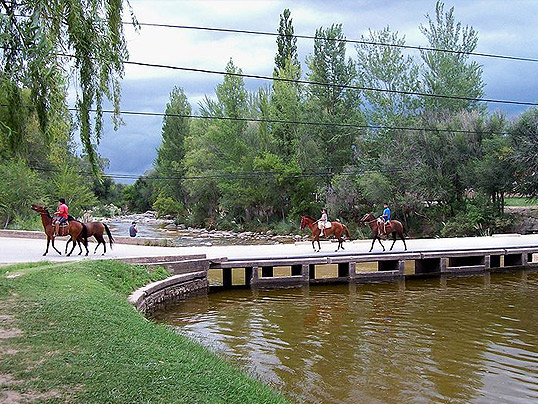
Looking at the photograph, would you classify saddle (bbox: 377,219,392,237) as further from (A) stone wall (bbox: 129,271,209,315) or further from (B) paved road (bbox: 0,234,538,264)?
(A) stone wall (bbox: 129,271,209,315)

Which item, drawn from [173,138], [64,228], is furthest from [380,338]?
[173,138]

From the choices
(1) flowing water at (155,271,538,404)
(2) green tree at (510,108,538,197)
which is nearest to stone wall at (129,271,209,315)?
(1) flowing water at (155,271,538,404)

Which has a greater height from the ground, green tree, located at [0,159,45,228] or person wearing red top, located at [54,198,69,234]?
green tree, located at [0,159,45,228]

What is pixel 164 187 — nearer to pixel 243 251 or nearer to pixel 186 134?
pixel 186 134

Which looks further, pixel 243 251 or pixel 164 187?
pixel 164 187

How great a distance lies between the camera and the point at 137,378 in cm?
659

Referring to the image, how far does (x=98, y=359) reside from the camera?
7.09 m

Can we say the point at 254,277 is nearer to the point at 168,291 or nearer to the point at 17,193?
the point at 168,291

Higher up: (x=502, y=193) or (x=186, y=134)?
(x=186, y=134)

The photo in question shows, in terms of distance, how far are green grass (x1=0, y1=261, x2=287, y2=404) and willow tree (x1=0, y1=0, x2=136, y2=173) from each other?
8.12ft

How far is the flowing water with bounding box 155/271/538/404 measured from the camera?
392 inches

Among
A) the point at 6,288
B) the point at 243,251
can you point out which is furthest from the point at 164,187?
the point at 6,288

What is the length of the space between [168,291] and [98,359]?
34.4ft

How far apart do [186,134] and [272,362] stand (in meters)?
67.1
